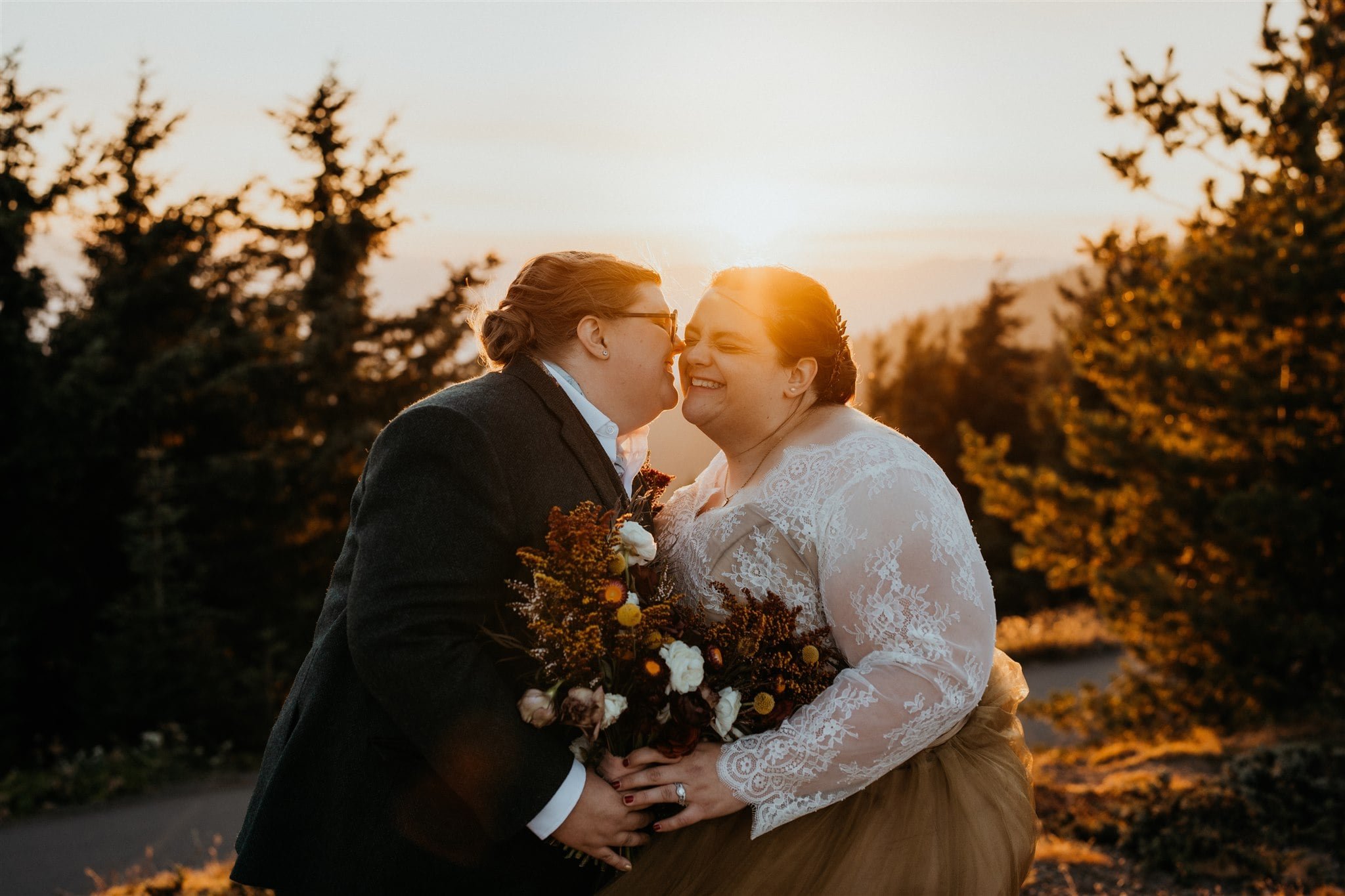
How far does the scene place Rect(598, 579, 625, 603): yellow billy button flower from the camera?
2477 mm

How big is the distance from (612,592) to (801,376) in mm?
1141

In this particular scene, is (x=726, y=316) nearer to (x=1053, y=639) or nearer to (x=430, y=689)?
(x=430, y=689)

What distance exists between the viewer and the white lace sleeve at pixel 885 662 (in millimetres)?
2674

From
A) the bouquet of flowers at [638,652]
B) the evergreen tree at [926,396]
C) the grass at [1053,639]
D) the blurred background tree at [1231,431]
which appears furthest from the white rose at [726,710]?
the evergreen tree at [926,396]

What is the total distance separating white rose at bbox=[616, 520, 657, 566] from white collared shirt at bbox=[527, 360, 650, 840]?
1.77 feet

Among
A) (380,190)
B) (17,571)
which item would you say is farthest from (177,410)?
(380,190)

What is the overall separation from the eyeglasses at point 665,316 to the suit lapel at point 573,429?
1.13 ft

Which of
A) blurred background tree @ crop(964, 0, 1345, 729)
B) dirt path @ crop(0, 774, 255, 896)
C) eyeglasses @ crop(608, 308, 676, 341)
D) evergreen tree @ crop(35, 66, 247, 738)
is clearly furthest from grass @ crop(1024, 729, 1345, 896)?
evergreen tree @ crop(35, 66, 247, 738)

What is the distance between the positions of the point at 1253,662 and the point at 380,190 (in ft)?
49.0

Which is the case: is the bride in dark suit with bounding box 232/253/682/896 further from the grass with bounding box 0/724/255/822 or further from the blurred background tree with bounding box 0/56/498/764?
the blurred background tree with bounding box 0/56/498/764

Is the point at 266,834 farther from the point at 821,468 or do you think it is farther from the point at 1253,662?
the point at 1253,662

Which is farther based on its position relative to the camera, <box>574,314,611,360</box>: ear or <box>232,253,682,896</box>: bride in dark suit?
<box>574,314,611,360</box>: ear

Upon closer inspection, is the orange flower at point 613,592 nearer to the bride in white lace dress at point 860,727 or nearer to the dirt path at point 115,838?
the bride in white lace dress at point 860,727

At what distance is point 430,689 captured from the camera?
8.05 feet
